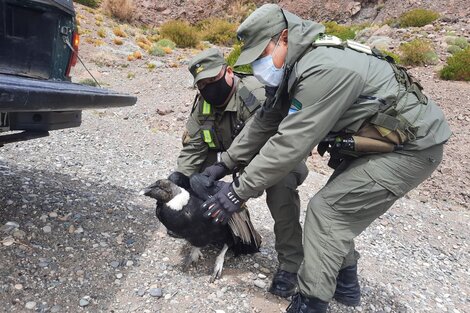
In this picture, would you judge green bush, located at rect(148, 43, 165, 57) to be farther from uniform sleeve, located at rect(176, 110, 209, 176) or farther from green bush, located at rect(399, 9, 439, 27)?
uniform sleeve, located at rect(176, 110, 209, 176)

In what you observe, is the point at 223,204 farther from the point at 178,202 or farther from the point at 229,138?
the point at 229,138

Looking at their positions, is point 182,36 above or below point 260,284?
above

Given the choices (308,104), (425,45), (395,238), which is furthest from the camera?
(425,45)

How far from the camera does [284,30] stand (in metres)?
2.41

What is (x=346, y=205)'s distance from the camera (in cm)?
252

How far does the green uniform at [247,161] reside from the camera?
3.03 metres

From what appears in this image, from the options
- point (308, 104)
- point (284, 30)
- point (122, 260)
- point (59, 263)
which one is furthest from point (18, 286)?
point (284, 30)

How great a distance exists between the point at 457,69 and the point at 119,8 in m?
17.2

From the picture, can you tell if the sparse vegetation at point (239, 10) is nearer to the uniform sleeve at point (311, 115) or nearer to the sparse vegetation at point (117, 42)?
the sparse vegetation at point (117, 42)

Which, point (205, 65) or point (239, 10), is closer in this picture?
point (205, 65)

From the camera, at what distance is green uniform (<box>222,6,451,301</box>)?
2248 mm

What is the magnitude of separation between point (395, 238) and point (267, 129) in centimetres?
273

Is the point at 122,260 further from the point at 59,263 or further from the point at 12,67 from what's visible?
the point at 12,67

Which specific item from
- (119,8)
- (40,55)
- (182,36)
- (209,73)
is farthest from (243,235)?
(119,8)
